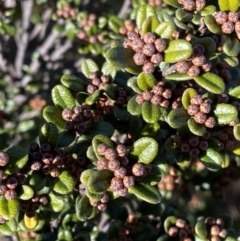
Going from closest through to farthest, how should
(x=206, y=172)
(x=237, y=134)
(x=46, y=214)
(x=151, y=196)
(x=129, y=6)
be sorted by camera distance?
1. (x=151, y=196)
2. (x=237, y=134)
3. (x=46, y=214)
4. (x=206, y=172)
5. (x=129, y=6)

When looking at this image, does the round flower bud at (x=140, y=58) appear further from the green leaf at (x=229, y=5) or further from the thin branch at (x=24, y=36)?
the thin branch at (x=24, y=36)

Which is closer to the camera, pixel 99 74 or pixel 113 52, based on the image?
pixel 113 52

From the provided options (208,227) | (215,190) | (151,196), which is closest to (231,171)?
(215,190)

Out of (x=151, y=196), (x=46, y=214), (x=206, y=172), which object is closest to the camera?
(x=151, y=196)

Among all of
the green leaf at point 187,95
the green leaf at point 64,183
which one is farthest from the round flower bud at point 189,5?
the green leaf at point 64,183

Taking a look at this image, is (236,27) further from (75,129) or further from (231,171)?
(231,171)

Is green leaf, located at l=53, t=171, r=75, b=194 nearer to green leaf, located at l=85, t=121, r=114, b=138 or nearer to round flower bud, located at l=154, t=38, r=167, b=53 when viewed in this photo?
green leaf, located at l=85, t=121, r=114, b=138
